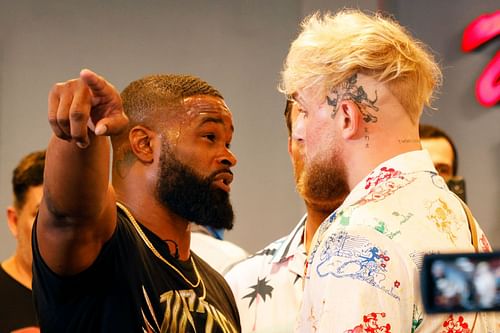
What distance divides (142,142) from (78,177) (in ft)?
2.08

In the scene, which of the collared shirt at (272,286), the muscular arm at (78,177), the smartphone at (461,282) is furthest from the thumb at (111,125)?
the collared shirt at (272,286)

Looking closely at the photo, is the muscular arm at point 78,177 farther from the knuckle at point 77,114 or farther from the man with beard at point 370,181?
the man with beard at point 370,181

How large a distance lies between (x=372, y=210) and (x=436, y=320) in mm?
202

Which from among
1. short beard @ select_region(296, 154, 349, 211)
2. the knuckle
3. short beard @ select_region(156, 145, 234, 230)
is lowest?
short beard @ select_region(156, 145, 234, 230)

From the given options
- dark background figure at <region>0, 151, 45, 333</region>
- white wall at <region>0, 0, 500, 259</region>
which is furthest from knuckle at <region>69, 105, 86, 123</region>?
white wall at <region>0, 0, 500, 259</region>

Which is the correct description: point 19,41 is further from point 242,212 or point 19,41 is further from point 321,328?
point 321,328

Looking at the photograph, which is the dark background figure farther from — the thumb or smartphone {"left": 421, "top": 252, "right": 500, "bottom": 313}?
smartphone {"left": 421, "top": 252, "right": 500, "bottom": 313}

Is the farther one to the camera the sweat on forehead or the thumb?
the sweat on forehead

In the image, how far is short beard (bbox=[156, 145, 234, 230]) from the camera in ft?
6.13

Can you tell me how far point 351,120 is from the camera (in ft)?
5.07

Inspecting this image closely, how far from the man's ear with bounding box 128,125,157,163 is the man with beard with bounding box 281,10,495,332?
1.33 ft

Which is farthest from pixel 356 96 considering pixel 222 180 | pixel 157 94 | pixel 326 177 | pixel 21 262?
pixel 21 262

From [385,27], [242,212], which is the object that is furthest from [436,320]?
[242,212]

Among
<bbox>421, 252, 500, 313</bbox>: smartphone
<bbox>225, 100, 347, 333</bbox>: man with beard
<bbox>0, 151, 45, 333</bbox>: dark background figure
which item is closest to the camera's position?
<bbox>421, 252, 500, 313</bbox>: smartphone
